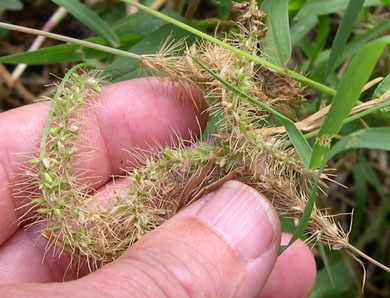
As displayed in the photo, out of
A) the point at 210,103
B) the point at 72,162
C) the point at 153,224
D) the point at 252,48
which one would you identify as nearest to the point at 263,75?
the point at 252,48

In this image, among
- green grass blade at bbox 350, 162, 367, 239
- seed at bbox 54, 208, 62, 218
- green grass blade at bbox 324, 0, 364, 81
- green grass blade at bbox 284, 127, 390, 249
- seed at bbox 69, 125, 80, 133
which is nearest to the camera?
green grass blade at bbox 284, 127, 390, 249

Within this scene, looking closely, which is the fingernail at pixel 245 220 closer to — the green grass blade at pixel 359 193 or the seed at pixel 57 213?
the seed at pixel 57 213

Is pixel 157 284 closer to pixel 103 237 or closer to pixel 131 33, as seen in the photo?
pixel 103 237

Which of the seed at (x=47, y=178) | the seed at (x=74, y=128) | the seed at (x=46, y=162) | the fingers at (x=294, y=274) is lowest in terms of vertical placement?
the fingers at (x=294, y=274)

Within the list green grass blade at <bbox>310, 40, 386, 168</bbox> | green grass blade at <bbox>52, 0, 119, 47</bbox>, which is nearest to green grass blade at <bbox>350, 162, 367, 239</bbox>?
green grass blade at <bbox>310, 40, 386, 168</bbox>

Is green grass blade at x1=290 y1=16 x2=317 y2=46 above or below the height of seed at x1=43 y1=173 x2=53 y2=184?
above

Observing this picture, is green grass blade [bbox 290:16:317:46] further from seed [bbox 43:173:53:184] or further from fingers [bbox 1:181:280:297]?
seed [bbox 43:173:53:184]

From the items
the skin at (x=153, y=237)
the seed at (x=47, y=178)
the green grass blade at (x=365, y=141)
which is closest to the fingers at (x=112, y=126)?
the skin at (x=153, y=237)
